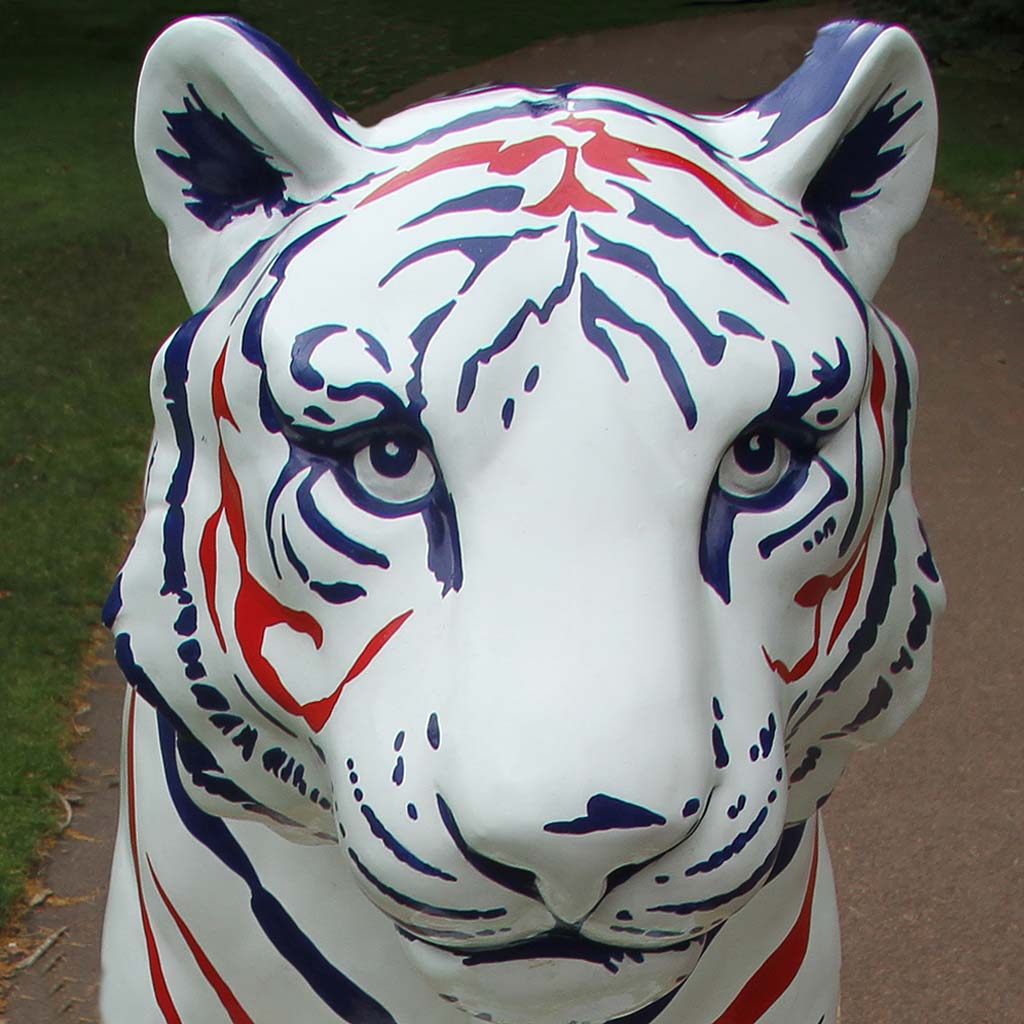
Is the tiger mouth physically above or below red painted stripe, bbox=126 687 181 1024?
above

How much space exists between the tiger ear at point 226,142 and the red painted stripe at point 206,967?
616 mm

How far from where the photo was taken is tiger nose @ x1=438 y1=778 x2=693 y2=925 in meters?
0.96

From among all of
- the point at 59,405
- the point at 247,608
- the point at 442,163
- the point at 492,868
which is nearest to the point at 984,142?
the point at 59,405

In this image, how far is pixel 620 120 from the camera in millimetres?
1216

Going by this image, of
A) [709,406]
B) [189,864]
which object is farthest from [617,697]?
[189,864]

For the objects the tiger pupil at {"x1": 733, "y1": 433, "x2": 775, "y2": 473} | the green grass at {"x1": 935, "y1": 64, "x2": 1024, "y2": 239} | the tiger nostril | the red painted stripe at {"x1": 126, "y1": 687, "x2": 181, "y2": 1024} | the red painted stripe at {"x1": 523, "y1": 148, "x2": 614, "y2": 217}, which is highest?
the red painted stripe at {"x1": 523, "y1": 148, "x2": 614, "y2": 217}

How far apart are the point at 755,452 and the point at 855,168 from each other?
1.09ft

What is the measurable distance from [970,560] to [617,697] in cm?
422

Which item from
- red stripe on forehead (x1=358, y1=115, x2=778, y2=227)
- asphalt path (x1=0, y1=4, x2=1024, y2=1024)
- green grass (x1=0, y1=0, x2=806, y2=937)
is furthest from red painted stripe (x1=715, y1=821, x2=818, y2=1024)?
green grass (x1=0, y1=0, x2=806, y2=937)

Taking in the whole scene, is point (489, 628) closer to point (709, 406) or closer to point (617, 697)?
point (617, 697)

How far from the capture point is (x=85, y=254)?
7.32 meters

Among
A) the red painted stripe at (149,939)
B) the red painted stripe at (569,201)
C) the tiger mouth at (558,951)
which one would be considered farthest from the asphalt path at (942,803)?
the red painted stripe at (569,201)

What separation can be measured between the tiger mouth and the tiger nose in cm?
10

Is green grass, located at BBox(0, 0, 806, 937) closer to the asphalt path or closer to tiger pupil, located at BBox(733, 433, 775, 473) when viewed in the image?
the asphalt path
